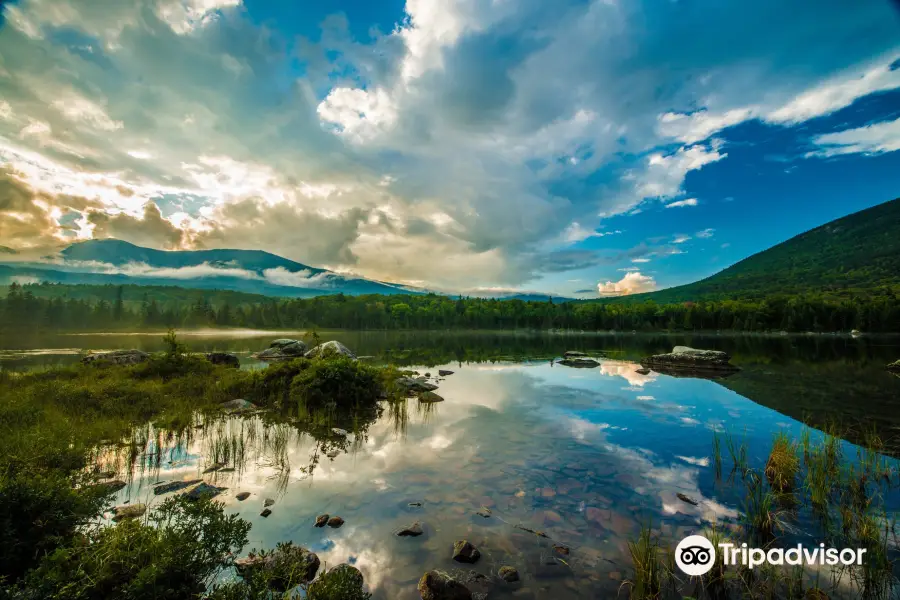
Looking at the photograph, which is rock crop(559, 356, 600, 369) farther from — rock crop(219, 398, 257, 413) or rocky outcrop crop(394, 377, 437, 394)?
rock crop(219, 398, 257, 413)

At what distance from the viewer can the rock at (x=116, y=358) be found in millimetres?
27188

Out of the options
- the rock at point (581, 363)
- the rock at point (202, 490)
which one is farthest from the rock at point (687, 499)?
the rock at point (581, 363)

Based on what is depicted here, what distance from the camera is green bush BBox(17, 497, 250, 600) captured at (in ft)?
14.4

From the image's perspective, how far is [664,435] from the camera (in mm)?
15078

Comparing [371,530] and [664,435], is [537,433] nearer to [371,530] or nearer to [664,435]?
[664,435]

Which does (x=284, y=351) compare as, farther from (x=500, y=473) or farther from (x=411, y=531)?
(x=411, y=531)

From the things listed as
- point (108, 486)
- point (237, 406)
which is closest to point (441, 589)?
point (108, 486)

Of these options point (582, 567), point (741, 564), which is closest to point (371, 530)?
point (582, 567)

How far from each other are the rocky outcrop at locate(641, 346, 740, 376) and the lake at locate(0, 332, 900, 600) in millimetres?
13407

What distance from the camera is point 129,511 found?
26.8 ft

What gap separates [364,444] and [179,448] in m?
6.25

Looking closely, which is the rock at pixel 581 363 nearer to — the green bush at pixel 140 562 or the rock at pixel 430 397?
the rock at pixel 430 397

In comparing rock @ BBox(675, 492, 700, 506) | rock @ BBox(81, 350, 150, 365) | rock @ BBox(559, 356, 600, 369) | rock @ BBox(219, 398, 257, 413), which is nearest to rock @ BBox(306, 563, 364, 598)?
rock @ BBox(675, 492, 700, 506)

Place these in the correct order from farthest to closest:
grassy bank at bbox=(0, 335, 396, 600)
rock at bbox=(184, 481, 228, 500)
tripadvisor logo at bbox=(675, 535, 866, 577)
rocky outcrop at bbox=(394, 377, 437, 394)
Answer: rocky outcrop at bbox=(394, 377, 437, 394), rock at bbox=(184, 481, 228, 500), tripadvisor logo at bbox=(675, 535, 866, 577), grassy bank at bbox=(0, 335, 396, 600)
